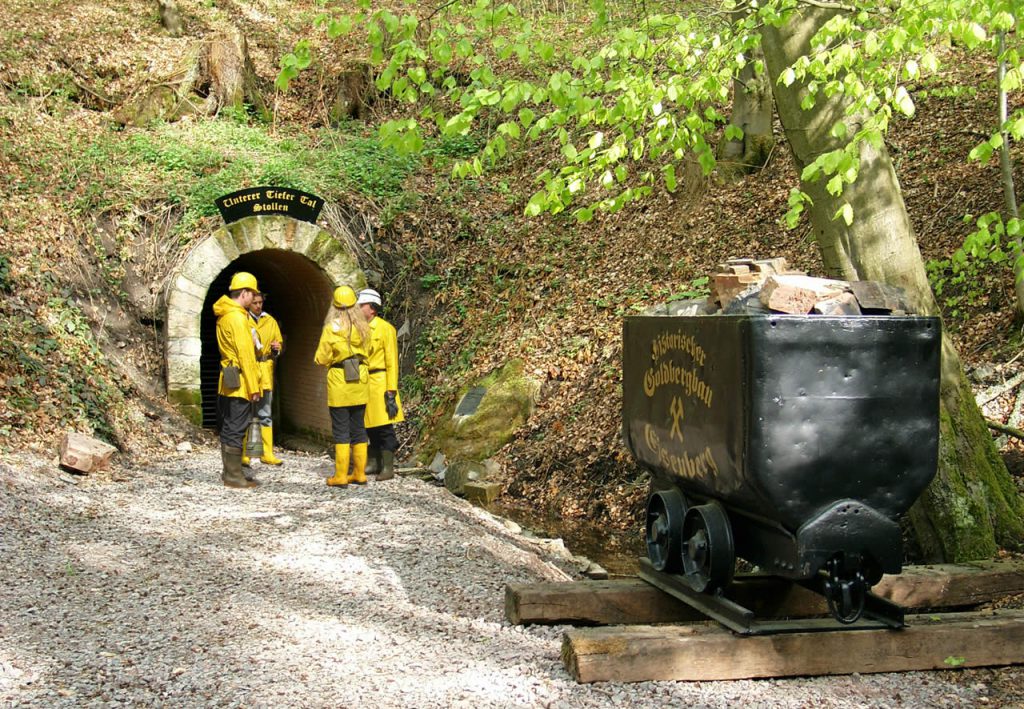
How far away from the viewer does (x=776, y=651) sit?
4145 mm

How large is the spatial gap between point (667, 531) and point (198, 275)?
9.03m

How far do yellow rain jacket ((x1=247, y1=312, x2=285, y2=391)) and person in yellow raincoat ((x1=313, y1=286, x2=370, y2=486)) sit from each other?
0.85 metres

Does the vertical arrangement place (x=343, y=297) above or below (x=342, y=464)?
above

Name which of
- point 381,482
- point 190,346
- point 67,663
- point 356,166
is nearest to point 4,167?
point 190,346

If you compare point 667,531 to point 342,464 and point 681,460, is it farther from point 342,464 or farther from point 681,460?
point 342,464

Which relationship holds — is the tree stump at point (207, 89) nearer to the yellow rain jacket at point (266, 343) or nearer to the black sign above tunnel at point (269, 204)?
the black sign above tunnel at point (269, 204)

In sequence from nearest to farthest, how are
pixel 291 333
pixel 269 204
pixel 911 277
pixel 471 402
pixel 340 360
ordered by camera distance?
pixel 911 277, pixel 340 360, pixel 471 402, pixel 269 204, pixel 291 333

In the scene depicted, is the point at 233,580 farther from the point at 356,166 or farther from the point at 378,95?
the point at 378,95

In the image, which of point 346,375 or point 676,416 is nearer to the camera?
point 676,416

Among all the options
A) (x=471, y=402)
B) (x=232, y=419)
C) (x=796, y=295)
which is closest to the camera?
(x=796, y=295)

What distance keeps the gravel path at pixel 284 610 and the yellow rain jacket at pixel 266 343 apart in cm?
141

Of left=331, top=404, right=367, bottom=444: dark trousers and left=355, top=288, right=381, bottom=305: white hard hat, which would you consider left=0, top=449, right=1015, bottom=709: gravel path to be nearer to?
left=331, top=404, right=367, bottom=444: dark trousers

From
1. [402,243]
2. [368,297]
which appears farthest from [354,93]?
[368,297]

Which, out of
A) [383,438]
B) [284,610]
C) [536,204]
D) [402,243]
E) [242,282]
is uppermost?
[402,243]
